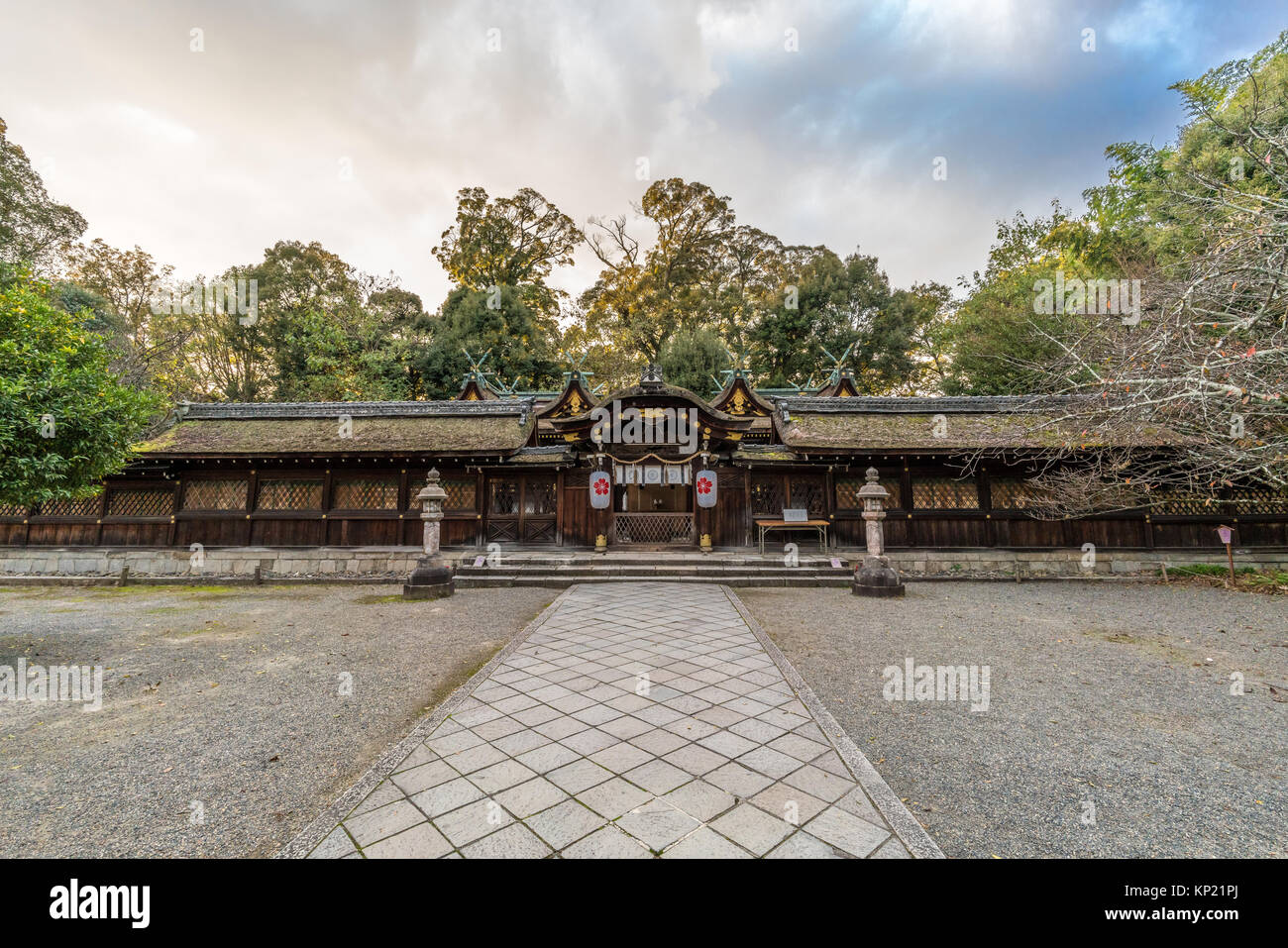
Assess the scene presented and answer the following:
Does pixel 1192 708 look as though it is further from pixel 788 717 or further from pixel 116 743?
pixel 116 743

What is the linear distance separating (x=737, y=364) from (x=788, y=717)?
23.3 metres

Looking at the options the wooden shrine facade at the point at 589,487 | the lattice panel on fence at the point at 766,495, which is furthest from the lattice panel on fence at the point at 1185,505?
the lattice panel on fence at the point at 766,495

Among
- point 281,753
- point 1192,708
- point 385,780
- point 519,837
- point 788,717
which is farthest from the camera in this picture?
point 1192,708

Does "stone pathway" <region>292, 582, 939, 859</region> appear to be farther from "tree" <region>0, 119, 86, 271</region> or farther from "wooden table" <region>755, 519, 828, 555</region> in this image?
"tree" <region>0, 119, 86, 271</region>

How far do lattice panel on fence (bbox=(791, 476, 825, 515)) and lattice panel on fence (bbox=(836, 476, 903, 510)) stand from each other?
0.49 metres

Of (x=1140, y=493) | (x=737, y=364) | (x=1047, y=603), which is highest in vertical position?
(x=737, y=364)

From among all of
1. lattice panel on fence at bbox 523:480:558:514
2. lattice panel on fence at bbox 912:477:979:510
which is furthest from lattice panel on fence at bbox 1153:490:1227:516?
lattice panel on fence at bbox 523:480:558:514

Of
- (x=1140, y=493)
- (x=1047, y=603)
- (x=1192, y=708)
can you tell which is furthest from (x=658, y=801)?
(x=1140, y=493)

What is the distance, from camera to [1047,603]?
30.9ft

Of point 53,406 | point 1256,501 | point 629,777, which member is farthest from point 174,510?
point 1256,501

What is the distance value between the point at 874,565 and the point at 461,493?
10.6m

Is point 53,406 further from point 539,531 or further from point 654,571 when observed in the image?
point 654,571

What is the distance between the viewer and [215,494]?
13.1 metres

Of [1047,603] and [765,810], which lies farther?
[1047,603]
